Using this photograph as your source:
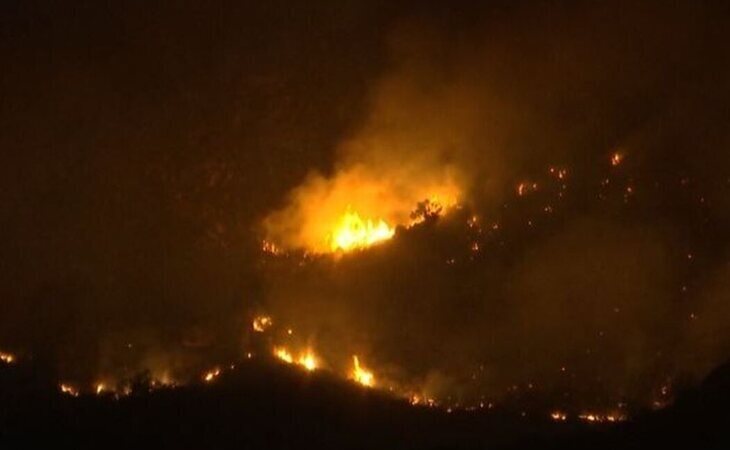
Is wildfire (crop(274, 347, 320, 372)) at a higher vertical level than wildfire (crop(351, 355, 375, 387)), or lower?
higher

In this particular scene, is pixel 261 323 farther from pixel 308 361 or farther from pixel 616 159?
pixel 616 159

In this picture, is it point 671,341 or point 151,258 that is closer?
point 671,341

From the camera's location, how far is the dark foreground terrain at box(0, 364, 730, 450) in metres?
13.4

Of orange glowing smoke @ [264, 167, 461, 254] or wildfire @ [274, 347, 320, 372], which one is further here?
A: orange glowing smoke @ [264, 167, 461, 254]

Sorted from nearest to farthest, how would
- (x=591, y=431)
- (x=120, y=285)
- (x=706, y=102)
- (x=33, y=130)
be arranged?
1. (x=591, y=431)
2. (x=706, y=102)
3. (x=120, y=285)
4. (x=33, y=130)

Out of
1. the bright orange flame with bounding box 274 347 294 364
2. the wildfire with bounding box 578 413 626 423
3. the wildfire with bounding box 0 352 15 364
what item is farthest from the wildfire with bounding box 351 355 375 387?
the wildfire with bounding box 0 352 15 364

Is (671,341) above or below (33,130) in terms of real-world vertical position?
below

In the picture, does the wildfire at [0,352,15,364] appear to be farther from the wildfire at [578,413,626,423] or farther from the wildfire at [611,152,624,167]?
the wildfire at [611,152,624,167]

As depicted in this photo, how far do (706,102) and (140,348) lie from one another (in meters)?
7.00

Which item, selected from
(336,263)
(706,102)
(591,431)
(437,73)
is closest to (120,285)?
(336,263)

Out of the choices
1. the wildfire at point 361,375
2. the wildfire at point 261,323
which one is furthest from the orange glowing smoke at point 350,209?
the wildfire at point 361,375

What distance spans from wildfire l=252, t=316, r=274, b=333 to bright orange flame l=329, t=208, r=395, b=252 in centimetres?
117

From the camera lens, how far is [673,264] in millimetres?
14203

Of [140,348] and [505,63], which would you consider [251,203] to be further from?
[505,63]
